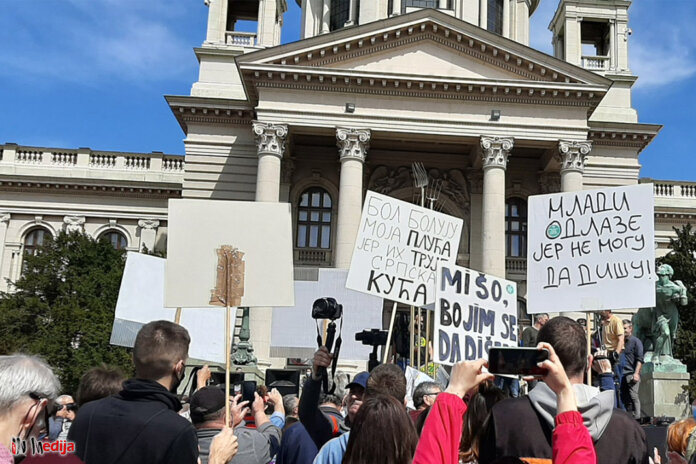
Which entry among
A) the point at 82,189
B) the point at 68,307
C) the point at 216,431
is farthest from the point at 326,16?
the point at 216,431

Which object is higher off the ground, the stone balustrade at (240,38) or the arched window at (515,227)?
the stone balustrade at (240,38)

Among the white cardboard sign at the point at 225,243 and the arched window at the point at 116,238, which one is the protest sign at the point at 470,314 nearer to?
the white cardboard sign at the point at 225,243

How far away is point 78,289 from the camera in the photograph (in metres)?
31.4

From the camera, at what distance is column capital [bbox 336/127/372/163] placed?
28.5 m

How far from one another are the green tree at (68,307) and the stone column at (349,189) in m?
9.17

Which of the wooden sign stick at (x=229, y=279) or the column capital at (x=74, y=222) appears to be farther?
the column capital at (x=74, y=222)

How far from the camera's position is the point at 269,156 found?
2814 cm

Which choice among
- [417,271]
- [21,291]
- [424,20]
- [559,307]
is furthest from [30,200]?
[559,307]

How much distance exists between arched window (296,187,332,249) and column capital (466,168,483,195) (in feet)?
18.9

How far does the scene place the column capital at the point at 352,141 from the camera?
28.5m

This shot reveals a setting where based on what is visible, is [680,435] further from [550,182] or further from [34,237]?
[34,237]

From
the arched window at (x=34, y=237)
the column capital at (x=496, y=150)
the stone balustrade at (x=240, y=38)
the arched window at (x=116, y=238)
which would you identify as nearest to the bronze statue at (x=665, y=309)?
the column capital at (x=496, y=150)

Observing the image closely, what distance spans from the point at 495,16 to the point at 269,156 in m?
19.8

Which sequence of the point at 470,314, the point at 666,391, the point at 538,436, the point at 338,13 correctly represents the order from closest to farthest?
1. the point at 538,436
2. the point at 470,314
3. the point at 666,391
4. the point at 338,13
